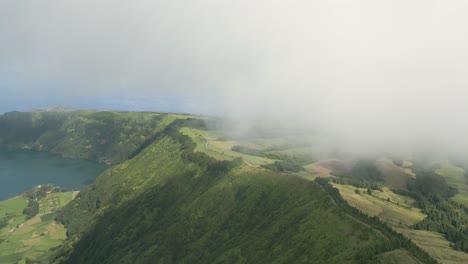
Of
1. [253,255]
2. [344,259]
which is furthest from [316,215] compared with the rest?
[344,259]

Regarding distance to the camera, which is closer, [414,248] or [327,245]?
[414,248]

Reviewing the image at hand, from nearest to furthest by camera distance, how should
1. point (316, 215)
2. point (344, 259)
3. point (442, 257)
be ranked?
1. point (344, 259)
2. point (442, 257)
3. point (316, 215)

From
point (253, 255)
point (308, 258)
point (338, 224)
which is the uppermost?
point (338, 224)

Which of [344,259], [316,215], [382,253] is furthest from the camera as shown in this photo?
[316,215]

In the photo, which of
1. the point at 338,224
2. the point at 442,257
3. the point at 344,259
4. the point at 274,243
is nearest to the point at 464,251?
the point at 442,257

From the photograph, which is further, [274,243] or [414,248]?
[274,243]

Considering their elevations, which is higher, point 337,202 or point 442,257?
point 337,202

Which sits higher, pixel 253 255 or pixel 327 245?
pixel 327 245

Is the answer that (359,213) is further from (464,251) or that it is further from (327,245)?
(464,251)

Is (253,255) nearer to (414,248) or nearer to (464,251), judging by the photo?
(414,248)
